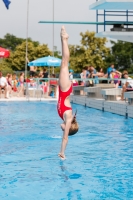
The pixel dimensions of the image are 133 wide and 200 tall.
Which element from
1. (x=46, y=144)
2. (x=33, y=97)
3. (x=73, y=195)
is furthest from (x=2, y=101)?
(x=73, y=195)

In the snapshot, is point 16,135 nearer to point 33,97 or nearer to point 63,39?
point 63,39

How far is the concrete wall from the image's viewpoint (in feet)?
48.6

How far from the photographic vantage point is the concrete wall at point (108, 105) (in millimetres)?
14805

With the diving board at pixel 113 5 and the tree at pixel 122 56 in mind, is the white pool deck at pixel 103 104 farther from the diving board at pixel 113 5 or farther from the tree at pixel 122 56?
the tree at pixel 122 56

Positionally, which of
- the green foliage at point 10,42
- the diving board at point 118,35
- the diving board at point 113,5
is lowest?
the diving board at point 118,35

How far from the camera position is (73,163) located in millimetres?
7289

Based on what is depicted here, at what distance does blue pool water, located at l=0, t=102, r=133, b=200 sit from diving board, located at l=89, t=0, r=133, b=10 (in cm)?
689

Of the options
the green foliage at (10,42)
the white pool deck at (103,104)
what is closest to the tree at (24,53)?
the white pool deck at (103,104)

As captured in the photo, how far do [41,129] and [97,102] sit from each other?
6.45 meters

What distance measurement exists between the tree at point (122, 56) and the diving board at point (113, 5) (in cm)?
3646

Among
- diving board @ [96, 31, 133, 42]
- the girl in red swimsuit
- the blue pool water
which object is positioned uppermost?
diving board @ [96, 31, 133, 42]

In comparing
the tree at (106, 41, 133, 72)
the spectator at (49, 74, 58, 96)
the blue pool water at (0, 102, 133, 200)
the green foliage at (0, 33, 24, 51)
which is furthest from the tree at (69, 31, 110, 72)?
the green foliage at (0, 33, 24, 51)

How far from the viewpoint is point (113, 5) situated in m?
18.6

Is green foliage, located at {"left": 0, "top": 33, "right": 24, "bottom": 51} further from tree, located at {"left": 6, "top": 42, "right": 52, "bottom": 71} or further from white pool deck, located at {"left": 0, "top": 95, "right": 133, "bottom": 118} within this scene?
white pool deck, located at {"left": 0, "top": 95, "right": 133, "bottom": 118}
